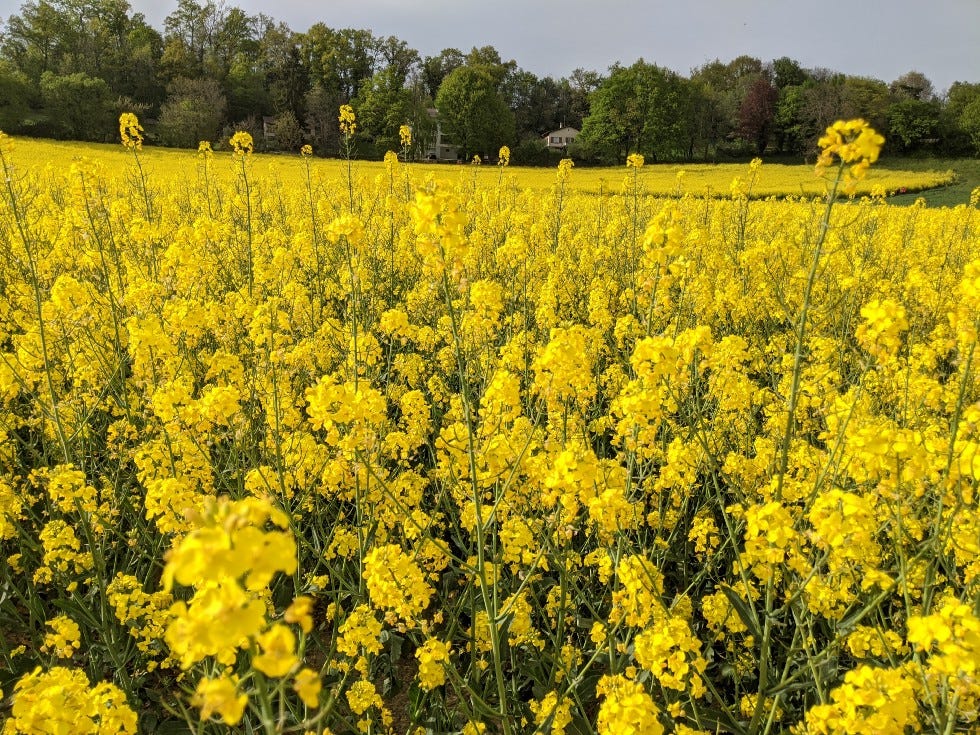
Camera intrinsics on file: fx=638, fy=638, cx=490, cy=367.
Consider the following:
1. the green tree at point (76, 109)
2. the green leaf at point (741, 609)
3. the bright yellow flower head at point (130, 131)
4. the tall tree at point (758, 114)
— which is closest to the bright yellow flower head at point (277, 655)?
the green leaf at point (741, 609)

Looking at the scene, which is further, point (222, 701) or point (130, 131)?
point (130, 131)

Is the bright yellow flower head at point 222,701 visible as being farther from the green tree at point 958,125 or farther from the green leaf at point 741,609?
the green tree at point 958,125

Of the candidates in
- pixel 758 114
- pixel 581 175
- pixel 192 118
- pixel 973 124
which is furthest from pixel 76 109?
pixel 973 124

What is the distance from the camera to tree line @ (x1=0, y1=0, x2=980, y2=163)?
35.5 m

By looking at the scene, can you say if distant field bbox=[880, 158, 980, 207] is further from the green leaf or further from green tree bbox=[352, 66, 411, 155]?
green tree bbox=[352, 66, 411, 155]

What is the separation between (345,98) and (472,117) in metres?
9.82

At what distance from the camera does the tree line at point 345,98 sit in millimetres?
35531

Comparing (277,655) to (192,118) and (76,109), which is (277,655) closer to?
(192,118)

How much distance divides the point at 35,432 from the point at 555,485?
4.18m

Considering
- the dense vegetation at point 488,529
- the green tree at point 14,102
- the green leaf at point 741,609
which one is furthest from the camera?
the green tree at point 14,102

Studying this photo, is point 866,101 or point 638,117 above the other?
point 866,101

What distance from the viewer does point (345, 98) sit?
46.4 metres

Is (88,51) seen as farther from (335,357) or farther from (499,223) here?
(335,357)

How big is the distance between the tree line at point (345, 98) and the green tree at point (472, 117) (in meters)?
0.10
